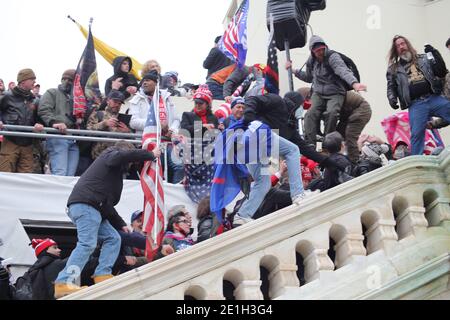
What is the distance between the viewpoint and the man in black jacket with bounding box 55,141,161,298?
9523mm

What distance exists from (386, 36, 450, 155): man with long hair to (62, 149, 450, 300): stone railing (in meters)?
2.74

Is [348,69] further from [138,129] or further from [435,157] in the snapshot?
[435,157]

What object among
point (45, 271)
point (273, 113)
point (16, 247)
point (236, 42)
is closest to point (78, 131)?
point (16, 247)

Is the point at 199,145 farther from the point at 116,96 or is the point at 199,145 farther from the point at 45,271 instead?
the point at 45,271

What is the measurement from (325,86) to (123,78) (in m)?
3.26

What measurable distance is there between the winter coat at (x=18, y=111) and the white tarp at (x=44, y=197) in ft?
1.59

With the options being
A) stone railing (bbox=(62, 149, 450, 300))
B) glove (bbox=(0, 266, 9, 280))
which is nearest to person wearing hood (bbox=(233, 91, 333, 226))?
stone railing (bbox=(62, 149, 450, 300))

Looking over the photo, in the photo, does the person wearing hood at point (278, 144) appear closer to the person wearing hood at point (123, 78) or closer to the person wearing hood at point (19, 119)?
the person wearing hood at point (19, 119)

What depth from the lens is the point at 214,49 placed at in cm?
1575

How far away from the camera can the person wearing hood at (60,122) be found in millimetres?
12797

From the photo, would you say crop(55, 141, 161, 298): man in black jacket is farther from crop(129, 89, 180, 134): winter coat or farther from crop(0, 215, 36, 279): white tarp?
crop(129, 89, 180, 134): winter coat

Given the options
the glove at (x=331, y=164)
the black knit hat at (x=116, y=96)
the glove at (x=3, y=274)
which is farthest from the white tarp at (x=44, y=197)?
the glove at (x=3, y=274)

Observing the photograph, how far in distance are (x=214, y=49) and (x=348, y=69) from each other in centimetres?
396

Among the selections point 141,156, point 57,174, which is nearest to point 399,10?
point 57,174
